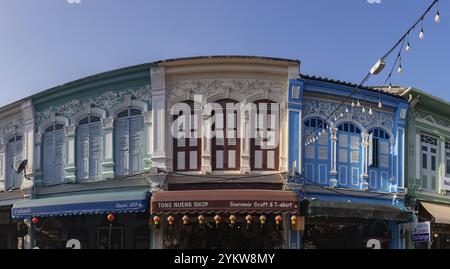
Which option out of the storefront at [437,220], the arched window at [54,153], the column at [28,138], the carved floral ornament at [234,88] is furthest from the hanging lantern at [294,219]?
the column at [28,138]

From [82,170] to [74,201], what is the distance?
1.36 meters

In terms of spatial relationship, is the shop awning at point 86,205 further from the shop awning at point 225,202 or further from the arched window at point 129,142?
the arched window at point 129,142

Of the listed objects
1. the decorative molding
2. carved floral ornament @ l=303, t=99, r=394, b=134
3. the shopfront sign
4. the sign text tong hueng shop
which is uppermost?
carved floral ornament @ l=303, t=99, r=394, b=134

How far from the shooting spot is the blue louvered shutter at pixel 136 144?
43.9 feet

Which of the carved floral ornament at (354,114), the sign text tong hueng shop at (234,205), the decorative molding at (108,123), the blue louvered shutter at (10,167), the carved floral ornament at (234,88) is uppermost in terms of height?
the carved floral ornament at (234,88)

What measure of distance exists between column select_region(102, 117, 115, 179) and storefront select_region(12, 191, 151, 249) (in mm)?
684

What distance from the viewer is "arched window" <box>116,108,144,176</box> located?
13398 mm

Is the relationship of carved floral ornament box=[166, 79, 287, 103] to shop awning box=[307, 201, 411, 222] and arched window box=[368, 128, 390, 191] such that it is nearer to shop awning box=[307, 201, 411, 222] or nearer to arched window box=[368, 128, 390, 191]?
shop awning box=[307, 201, 411, 222]

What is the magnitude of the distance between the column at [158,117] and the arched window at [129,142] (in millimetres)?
571

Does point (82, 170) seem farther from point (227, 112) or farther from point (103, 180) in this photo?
point (227, 112)

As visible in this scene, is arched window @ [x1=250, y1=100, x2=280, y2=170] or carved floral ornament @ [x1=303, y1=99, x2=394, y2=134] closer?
arched window @ [x1=250, y1=100, x2=280, y2=170]

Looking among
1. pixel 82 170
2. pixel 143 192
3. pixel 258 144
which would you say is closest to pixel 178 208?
pixel 143 192

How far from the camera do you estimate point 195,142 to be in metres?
13.0

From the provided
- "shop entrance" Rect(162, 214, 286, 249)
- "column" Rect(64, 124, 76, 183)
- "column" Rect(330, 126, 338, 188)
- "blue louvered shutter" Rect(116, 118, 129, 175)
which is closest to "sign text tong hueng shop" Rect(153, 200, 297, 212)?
"shop entrance" Rect(162, 214, 286, 249)
